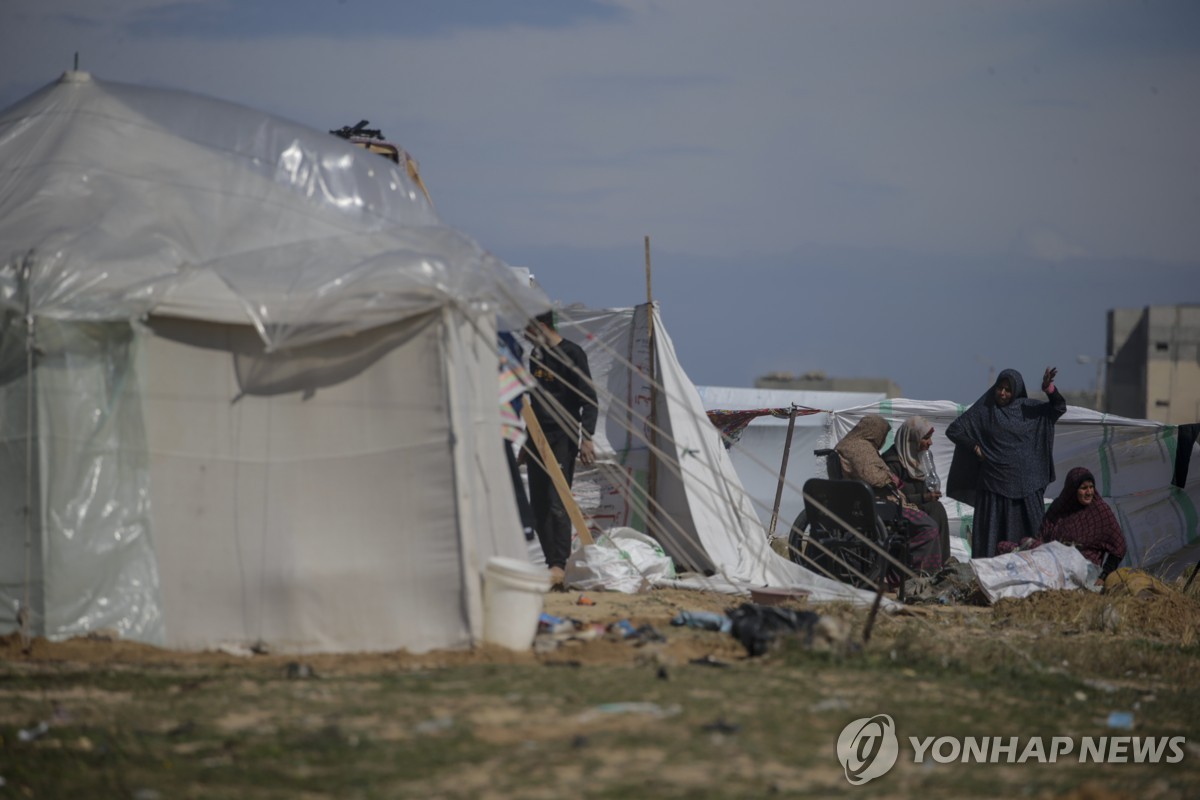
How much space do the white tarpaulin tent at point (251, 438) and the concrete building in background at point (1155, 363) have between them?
38152 millimetres

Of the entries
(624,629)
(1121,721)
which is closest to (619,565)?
(624,629)

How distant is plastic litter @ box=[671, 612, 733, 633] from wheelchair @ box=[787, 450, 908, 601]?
196 centimetres

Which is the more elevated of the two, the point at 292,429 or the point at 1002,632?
the point at 292,429

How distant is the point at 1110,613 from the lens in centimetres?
772

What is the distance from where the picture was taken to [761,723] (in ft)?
14.9

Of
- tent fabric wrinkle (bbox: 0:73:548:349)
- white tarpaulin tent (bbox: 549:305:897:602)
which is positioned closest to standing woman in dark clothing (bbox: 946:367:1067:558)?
white tarpaulin tent (bbox: 549:305:897:602)

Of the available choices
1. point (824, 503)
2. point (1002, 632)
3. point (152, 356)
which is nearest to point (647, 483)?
point (824, 503)

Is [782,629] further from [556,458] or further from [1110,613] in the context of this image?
[556,458]

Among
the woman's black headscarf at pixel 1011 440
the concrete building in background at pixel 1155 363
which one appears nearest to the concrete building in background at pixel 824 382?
the concrete building in background at pixel 1155 363

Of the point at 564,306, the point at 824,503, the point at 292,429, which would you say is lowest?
the point at 824,503

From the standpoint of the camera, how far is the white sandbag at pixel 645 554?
847 cm

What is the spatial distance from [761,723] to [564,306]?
5.36 m

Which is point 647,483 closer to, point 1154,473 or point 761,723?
point 1154,473

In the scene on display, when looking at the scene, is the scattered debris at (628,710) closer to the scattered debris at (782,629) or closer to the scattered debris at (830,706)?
the scattered debris at (830,706)
